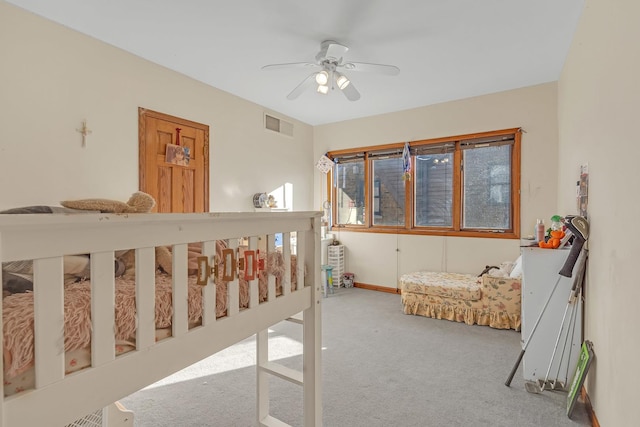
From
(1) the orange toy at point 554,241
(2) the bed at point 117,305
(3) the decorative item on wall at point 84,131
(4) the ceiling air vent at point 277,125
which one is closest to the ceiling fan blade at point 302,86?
(4) the ceiling air vent at point 277,125

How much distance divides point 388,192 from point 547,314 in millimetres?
2712

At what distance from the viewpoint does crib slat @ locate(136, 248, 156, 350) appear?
85 cm

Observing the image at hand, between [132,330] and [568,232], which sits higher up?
[568,232]

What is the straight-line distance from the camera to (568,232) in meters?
2.22

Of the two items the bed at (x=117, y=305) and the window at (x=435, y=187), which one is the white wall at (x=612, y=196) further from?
the window at (x=435, y=187)

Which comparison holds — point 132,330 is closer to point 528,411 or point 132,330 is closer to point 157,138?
point 528,411

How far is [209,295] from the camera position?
3.44 ft

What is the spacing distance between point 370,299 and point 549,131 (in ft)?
9.22

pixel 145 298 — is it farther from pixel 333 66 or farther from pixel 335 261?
pixel 335 261

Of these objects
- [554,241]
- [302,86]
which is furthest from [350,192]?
[554,241]

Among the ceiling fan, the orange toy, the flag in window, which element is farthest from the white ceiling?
the orange toy

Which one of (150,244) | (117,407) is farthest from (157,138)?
(150,244)

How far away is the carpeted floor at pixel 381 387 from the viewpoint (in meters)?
1.82

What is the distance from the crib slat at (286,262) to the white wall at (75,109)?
205 centimetres
